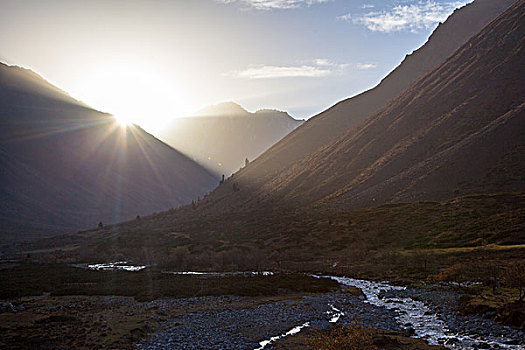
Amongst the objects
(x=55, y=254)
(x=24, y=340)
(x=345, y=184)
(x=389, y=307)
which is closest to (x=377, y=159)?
(x=345, y=184)

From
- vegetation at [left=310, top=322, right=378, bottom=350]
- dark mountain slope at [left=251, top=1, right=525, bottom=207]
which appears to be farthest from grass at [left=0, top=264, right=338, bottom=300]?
dark mountain slope at [left=251, top=1, right=525, bottom=207]

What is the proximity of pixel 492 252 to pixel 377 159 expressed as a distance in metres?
83.7

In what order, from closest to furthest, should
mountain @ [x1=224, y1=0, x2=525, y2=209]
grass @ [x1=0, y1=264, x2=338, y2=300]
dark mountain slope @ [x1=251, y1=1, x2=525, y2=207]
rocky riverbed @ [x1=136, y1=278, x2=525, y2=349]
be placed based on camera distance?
rocky riverbed @ [x1=136, y1=278, x2=525, y2=349] < grass @ [x1=0, y1=264, x2=338, y2=300] < mountain @ [x1=224, y1=0, x2=525, y2=209] < dark mountain slope @ [x1=251, y1=1, x2=525, y2=207]

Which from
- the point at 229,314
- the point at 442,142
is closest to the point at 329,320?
the point at 229,314

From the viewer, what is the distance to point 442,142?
384 ft

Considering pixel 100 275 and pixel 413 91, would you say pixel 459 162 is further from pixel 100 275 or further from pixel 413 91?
pixel 100 275

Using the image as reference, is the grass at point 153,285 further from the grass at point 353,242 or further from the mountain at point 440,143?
the mountain at point 440,143

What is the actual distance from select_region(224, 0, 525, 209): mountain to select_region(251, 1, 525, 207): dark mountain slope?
233mm

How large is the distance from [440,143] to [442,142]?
59 cm

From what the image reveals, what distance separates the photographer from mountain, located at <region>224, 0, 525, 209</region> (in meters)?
97.8

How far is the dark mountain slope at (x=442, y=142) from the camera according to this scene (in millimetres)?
97938

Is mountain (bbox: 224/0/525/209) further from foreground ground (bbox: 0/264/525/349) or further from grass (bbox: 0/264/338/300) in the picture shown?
foreground ground (bbox: 0/264/525/349)

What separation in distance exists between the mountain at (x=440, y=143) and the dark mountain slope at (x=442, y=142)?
233 mm

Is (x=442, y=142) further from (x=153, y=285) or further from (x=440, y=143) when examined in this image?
(x=153, y=285)
